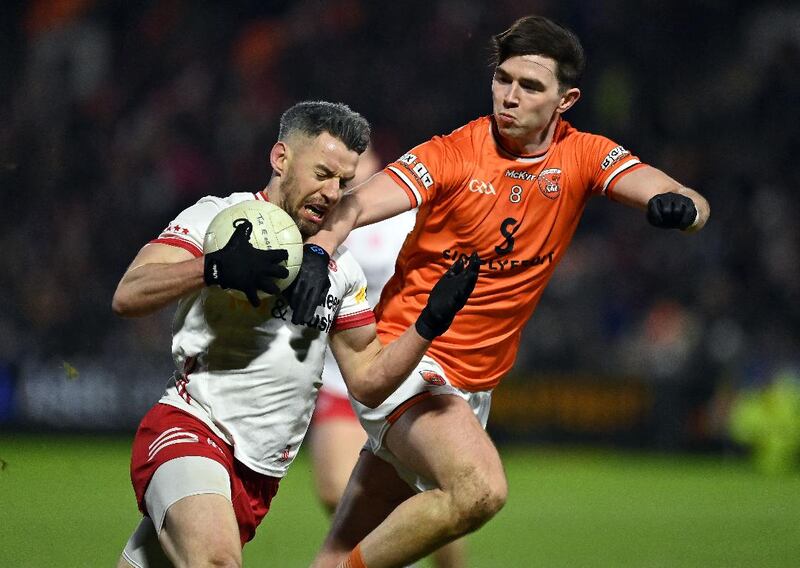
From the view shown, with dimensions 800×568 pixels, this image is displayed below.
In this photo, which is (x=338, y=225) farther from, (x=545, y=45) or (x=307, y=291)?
(x=545, y=45)

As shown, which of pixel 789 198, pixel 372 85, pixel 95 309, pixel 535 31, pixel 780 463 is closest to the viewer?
pixel 535 31

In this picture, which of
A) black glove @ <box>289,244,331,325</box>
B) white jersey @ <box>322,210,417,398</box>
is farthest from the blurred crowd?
black glove @ <box>289,244,331,325</box>

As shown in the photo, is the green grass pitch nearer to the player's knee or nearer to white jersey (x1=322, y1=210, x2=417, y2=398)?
white jersey (x1=322, y1=210, x2=417, y2=398)

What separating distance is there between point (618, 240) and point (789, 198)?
210 centimetres

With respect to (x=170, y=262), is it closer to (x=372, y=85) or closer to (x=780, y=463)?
(x=780, y=463)

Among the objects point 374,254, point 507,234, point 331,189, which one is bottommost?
point 374,254

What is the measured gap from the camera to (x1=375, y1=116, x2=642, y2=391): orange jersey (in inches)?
220

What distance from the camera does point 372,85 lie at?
1678 centimetres

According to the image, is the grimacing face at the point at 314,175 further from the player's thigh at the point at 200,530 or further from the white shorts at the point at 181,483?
the player's thigh at the point at 200,530

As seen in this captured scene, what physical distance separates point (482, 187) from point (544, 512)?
17.5ft

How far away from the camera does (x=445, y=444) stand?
512 cm

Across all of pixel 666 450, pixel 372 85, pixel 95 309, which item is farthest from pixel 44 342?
pixel 666 450

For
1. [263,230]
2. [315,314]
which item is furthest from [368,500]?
[263,230]

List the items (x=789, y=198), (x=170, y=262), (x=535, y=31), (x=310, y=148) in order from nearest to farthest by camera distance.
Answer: (x=170, y=262)
(x=310, y=148)
(x=535, y=31)
(x=789, y=198)
